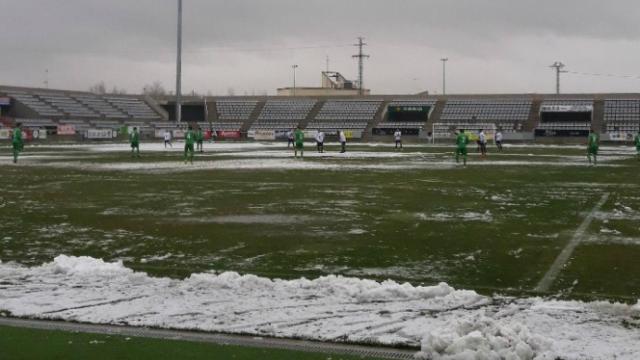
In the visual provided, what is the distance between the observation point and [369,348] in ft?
17.5

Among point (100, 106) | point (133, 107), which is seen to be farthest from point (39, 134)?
point (133, 107)

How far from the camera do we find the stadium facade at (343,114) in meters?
73.9

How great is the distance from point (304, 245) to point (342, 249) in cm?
64

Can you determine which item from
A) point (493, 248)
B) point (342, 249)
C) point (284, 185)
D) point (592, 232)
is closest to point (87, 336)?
point (342, 249)

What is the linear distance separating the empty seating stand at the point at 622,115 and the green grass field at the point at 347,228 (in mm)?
55213

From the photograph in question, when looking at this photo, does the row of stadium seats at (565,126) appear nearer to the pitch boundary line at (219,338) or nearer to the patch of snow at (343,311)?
the patch of snow at (343,311)

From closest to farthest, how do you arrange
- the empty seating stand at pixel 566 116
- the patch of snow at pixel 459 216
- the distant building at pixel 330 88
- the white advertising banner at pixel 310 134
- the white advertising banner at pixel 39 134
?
1. the patch of snow at pixel 459 216
2. the white advertising banner at pixel 39 134
3. the empty seating stand at pixel 566 116
4. the white advertising banner at pixel 310 134
5. the distant building at pixel 330 88

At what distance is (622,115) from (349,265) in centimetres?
7405

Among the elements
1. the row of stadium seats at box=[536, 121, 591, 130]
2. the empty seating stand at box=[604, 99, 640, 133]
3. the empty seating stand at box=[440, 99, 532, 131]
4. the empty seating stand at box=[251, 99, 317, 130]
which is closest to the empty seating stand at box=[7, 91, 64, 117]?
the empty seating stand at box=[251, 99, 317, 130]

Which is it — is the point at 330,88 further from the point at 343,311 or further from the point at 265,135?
the point at 343,311

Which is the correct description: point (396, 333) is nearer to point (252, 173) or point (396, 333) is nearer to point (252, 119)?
point (252, 173)

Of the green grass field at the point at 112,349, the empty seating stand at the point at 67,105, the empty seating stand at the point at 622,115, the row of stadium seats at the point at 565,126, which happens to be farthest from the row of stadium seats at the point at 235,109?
the green grass field at the point at 112,349

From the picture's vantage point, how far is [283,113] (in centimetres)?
9044

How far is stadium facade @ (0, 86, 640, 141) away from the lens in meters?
73.9
